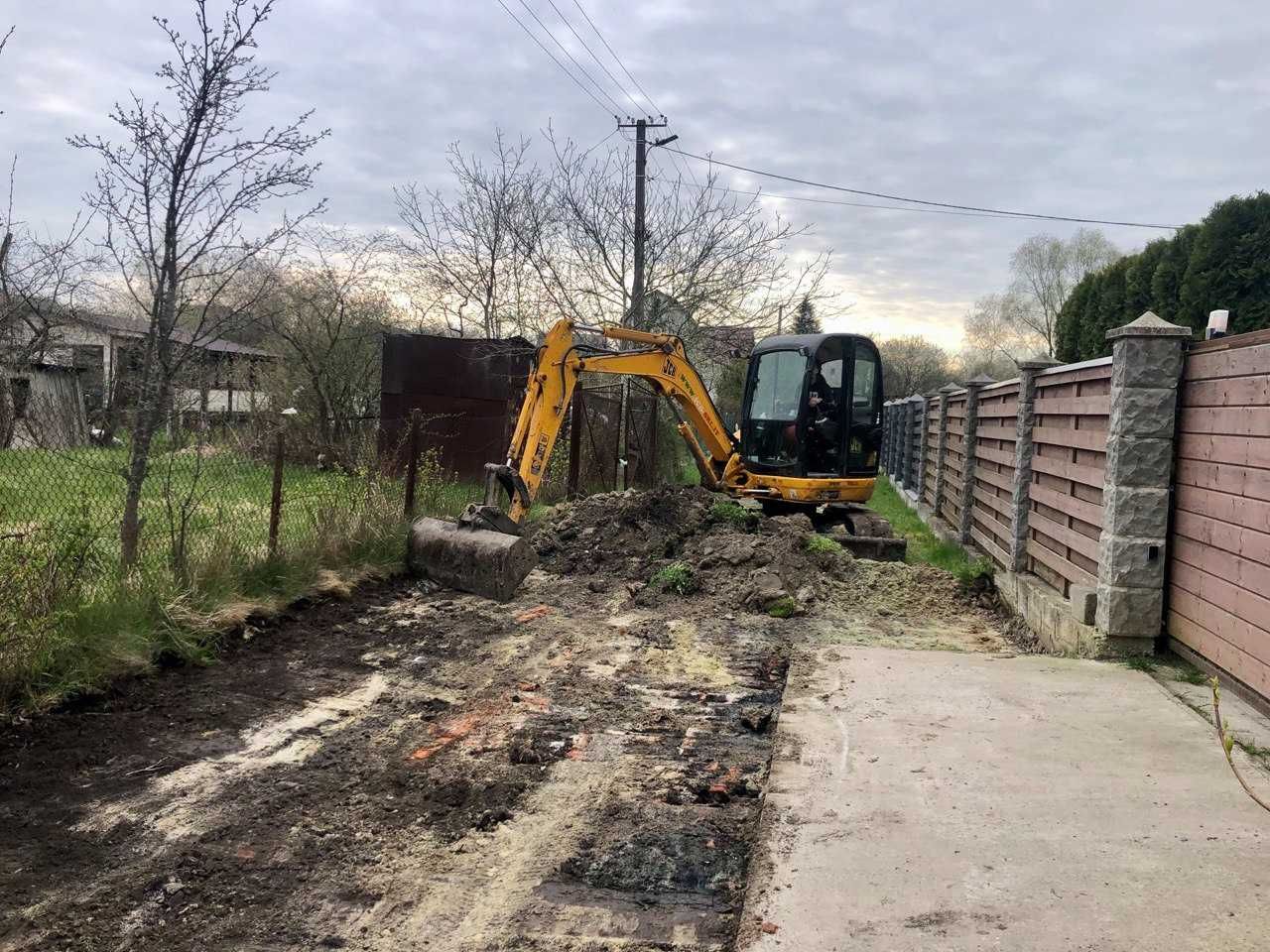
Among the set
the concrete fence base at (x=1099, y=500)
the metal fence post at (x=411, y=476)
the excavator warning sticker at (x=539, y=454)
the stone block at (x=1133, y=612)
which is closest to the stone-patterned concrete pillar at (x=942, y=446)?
the concrete fence base at (x=1099, y=500)

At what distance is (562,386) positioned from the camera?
31.8ft

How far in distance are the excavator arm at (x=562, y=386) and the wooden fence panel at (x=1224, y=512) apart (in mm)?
5626

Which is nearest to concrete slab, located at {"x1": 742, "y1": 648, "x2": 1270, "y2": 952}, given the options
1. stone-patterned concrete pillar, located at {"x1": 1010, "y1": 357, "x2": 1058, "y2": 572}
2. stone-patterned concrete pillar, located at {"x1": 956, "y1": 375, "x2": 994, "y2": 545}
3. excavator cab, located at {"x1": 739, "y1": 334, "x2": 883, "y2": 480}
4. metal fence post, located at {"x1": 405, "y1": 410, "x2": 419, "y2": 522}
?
stone-patterned concrete pillar, located at {"x1": 1010, "y1": 357, "x2": 1058, "y2": 572}

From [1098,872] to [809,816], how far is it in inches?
39.8

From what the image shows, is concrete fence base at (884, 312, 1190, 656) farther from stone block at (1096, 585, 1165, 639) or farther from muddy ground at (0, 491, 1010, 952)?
muddy ground at (0, 491, 1010, 952)

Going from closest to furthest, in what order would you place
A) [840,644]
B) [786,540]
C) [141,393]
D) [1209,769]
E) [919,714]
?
[1209,769], [919,714], [141,393], [840,644], [786,540]

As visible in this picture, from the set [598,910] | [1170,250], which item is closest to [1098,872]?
[598,910]

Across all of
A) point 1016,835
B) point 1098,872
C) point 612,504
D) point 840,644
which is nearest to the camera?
point 1098,872

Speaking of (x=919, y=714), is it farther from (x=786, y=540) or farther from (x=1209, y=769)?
(x=786, y=540)

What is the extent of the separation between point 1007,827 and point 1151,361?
3.52 metres

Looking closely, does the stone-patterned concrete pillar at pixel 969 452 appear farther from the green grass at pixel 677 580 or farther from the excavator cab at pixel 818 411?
the green grass at pixel 677 580

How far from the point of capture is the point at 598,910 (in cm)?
311

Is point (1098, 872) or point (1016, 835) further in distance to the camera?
point (1016, 835)

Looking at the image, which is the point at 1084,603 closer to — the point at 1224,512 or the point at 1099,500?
the point at 1099,500
